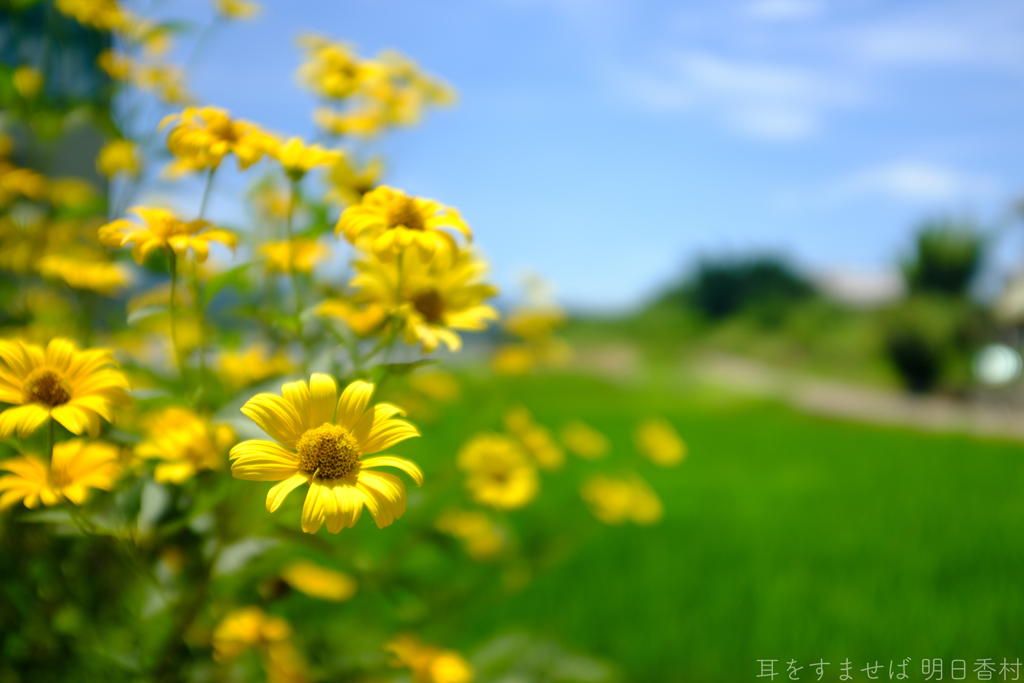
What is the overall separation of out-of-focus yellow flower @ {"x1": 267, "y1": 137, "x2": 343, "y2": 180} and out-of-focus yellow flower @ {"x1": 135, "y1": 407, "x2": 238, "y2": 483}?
318mm

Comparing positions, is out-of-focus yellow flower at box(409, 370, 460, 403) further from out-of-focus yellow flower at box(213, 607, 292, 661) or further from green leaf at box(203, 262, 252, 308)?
green leaf at box(203, 262, 252, 308)

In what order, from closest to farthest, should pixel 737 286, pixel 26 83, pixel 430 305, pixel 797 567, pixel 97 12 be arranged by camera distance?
1. pixel 430 305
2. pixel 26 83
3. pixel 97 12
4. pixel 797 567
5. pixel 737 286

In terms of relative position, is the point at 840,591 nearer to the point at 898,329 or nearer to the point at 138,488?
the point at 898,329

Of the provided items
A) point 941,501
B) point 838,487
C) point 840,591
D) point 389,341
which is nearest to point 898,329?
point 838,487

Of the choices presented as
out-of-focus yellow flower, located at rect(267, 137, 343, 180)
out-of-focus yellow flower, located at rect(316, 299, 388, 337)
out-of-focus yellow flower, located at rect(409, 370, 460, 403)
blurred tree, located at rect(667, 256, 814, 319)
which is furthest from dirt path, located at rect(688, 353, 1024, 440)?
blurred tree, located at rect(667, 256, 814, 319)

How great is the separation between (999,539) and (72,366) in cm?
162

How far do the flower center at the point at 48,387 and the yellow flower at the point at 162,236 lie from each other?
141mm

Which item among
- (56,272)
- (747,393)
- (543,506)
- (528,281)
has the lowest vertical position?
(56,272)

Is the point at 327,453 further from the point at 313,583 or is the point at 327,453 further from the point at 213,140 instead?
the point at 313,583

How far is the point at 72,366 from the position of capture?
65cm

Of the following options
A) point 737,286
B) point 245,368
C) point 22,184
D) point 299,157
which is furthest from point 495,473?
point 737,286

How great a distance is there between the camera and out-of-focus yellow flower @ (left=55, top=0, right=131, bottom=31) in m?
1.27

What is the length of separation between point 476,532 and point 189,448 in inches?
33.4

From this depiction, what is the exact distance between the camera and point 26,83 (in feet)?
3.84
